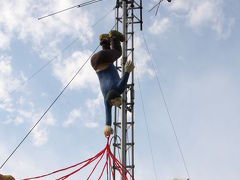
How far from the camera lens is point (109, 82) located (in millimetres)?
6113

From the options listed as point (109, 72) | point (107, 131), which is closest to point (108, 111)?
point (107, 131)

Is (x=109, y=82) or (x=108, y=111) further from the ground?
(x=109, y=82)

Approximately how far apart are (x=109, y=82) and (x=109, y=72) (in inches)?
8.0

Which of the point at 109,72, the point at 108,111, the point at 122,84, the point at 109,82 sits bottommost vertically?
the point at 108,111

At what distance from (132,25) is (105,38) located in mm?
2315

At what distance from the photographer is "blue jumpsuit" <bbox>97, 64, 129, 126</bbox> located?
19.6 ft

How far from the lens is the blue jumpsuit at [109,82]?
5.97m

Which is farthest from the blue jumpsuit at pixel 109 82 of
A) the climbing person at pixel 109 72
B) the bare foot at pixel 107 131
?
the bare foot at pixel 107 131

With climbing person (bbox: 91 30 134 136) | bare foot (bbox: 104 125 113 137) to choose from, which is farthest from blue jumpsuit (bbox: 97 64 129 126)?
bare foot (bbox: 104 125 113 137)

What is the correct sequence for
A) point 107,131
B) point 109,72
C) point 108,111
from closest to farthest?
point 107,131, point 108,111, point 109,72

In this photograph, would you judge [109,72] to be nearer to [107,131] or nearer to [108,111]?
[108,111]

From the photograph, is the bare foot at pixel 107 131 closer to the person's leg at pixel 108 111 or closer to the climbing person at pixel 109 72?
the climbing person at pixel 109 72

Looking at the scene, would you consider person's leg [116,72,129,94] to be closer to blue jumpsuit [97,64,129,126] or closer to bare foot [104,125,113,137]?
blue jumpsuit [97,64,129,126]

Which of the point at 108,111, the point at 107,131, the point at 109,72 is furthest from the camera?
the point at 109,72
